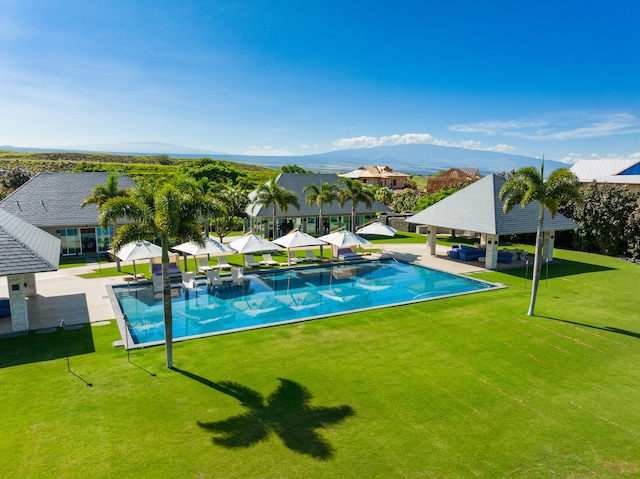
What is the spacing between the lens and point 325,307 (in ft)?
62.6

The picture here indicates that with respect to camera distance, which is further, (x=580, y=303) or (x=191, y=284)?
(x=191, y=284)

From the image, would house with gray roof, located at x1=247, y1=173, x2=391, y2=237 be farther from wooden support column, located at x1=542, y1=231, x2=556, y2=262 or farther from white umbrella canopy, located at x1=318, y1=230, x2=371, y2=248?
wooden support column, located at x1=542, y1=231, x2=556, y2=262

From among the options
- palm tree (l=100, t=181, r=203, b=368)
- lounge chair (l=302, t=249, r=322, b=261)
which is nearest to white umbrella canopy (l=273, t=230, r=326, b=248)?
lounge chair (l=302, t=249, r=322, b=261)

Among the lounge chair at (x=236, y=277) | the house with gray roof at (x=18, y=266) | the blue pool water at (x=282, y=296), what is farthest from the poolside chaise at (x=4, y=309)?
the lounge chair at (x=236, y=277)

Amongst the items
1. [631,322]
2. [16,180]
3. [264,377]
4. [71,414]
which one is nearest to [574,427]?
[264,377]

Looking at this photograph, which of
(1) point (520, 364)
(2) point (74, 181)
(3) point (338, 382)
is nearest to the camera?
(3) point (338, 382)

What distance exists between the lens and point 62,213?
3036cm

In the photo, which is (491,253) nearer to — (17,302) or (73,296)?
(73,296)

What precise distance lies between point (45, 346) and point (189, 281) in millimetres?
9261

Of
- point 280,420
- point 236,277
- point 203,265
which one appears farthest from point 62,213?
point 280,420

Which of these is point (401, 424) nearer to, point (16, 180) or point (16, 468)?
point (16, 468)

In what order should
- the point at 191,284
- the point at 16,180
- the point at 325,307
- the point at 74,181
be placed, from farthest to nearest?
the point at 16,180 < the point at 74,181 < the point at 191,284 < the point at 325,307

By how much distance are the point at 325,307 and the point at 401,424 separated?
9847 millimetres

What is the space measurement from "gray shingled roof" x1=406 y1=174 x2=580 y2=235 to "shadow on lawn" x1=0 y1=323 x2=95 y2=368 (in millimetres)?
22032
